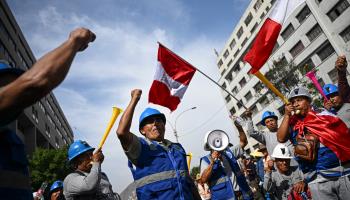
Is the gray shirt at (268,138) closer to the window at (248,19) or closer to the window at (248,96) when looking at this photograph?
the window at (248,96)

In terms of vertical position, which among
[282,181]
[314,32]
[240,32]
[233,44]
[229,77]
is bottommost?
[282,181]

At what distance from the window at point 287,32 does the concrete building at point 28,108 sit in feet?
94.5

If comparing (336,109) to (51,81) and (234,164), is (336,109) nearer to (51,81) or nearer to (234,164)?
(234,164)

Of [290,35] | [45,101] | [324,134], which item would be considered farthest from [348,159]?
[45,101]

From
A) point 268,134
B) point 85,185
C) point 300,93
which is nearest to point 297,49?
point 268,134

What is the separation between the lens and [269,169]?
19.2ft

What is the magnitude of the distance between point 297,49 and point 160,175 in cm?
3341

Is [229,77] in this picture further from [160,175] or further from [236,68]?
[160,175]

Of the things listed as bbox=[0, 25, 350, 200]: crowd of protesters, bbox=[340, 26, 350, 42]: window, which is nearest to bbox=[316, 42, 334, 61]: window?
bbox=[340, 26, 350, 42]: window

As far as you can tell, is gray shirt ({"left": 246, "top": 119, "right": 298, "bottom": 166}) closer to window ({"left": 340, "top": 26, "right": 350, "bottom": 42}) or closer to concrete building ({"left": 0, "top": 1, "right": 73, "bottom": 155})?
concrete building ({"left": 0, "top": 1, "right": 73, "bottom": 155})

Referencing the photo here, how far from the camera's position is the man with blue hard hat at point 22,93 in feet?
4.46

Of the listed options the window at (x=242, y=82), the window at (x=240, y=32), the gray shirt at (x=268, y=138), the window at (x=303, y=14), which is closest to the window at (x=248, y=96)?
the window at (x=242, y=82)

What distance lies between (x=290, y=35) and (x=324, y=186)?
3309cm

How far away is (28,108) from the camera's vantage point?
3444cm
